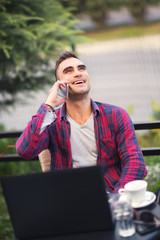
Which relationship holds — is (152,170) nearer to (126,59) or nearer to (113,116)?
(113,116)

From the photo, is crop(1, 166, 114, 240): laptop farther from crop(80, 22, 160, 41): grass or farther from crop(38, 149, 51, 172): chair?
crop(80, 22, 160, 41): grass

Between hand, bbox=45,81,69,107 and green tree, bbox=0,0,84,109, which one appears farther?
green tree, bbox=0,0,84,109

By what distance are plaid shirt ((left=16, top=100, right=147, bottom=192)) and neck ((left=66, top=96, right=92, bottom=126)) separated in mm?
49

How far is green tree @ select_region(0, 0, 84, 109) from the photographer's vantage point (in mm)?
3539

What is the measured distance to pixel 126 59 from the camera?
12.6 feet

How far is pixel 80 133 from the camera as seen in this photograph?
6.93 ft

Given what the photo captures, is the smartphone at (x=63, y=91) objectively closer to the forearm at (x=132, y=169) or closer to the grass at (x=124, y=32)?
the forearm at (x=132, y=169)

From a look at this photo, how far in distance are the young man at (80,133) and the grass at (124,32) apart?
1.92 meters

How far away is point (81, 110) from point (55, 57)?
171cm

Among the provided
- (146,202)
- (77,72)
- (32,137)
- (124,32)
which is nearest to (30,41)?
(124,32)

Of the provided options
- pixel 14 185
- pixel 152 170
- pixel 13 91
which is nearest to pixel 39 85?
pixel 13 91

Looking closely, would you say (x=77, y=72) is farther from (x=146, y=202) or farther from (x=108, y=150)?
(x=146, y=202)

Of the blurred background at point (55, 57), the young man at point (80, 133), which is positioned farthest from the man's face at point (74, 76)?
the blurred background at point (55, 57)

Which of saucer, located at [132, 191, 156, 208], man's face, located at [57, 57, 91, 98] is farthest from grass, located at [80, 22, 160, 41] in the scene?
saucer, located at [132, 191, 156, 208]
